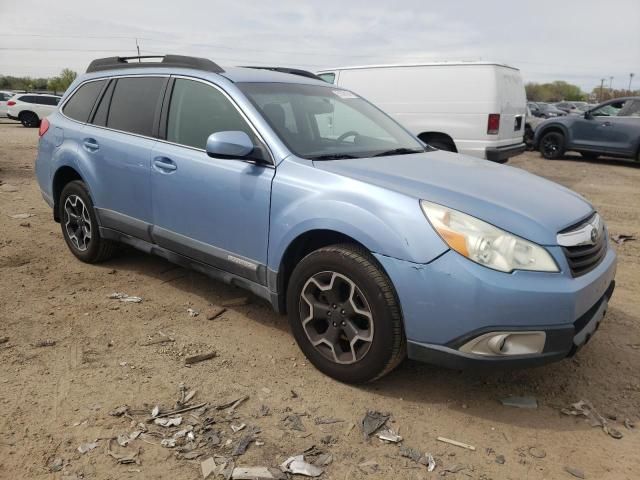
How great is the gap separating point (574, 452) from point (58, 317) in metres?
3.34

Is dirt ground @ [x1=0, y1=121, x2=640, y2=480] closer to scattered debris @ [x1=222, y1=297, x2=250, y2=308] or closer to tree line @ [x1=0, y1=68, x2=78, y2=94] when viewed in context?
scattered debris @ [x1=222, y1=297, x2=250, y2=308]

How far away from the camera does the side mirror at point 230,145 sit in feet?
10.2

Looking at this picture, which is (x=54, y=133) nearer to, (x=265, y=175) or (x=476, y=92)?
(x=265, y=175)

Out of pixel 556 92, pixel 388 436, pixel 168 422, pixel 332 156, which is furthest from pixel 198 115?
pixel 556 92

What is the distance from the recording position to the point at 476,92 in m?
9.39

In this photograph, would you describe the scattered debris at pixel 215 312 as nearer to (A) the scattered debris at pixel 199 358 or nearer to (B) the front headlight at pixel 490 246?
(A) the scattered debris at pixel 199 358

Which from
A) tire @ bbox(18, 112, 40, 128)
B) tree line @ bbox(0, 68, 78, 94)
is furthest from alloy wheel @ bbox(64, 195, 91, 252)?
tree line @ bbox(0, 68, 78, 94)

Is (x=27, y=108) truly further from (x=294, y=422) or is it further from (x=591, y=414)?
(x=591, y=414)

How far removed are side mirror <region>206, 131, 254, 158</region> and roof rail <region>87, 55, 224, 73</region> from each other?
0.83 m

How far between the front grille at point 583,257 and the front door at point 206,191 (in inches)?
65.5

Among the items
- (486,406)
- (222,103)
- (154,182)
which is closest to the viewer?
(486,406)

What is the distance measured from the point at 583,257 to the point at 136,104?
11.1ft

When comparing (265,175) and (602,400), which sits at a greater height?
(265,175)

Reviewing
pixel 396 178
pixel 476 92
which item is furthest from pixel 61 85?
pixel 396 178
